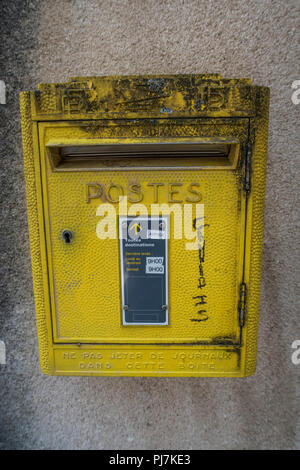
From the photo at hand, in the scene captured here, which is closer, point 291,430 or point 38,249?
point 38,249

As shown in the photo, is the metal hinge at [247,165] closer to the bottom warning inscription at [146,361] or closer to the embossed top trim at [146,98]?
the embossed top trim at [146,98]

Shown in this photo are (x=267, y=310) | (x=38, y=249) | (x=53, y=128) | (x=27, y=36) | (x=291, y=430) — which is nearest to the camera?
(x=53, y=128)

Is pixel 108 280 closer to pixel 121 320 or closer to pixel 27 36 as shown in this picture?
pixel 121 320

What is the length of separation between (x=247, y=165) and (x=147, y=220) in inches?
14.7

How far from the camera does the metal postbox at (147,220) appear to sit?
0.93 meters

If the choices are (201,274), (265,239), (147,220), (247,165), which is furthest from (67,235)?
(265,239)

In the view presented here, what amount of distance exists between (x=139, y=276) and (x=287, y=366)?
3.61 ft

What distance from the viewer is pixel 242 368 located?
3.62ft

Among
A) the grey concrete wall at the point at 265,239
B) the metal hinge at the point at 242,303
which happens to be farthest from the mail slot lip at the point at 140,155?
the grey concrete wall at the point at 265,239

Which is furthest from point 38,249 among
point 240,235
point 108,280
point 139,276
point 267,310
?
point 267,310

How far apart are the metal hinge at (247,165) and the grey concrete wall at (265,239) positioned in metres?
0.57

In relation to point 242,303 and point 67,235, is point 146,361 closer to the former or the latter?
point 242,303

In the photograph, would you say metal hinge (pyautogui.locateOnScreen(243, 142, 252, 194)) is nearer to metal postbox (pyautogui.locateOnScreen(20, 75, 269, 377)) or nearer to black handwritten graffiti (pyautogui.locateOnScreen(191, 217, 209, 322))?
metal postbox (pyautogui.locateOnScreen(20, 75, 269, 377))
